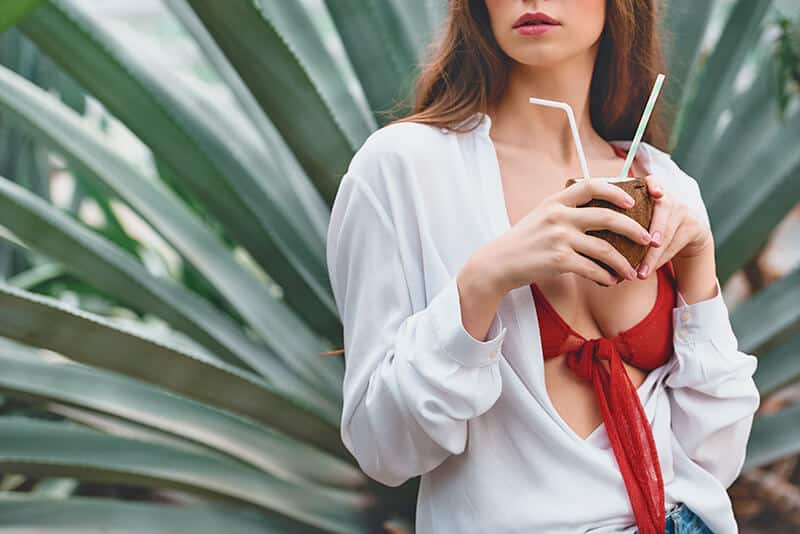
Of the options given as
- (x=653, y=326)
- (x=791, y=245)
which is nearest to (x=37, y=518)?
(x=653, y=326)

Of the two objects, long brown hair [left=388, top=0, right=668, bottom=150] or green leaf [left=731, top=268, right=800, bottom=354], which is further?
green leaf [left=731, top=268, right=800, bottom=354]

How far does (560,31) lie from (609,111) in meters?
0.17

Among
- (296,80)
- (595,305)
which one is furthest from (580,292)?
(296,80)

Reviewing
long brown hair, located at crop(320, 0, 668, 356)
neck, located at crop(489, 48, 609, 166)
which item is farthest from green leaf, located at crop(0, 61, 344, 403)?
neck, located at crop(489, 48, 609, 166)

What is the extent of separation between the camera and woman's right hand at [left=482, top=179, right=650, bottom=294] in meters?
0.69

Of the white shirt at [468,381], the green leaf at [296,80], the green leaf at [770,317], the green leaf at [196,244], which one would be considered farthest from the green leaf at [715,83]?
the white shirt at [468,381]

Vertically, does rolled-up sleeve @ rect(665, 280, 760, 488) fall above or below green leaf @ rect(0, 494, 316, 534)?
above

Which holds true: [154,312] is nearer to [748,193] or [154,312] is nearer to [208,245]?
[208,245]

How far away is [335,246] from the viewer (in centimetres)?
84

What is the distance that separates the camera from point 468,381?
714mm

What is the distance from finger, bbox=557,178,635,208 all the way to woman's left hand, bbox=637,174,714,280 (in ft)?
0.14

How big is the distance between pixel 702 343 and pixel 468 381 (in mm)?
214

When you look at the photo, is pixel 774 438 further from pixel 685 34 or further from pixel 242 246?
pixel 242 246

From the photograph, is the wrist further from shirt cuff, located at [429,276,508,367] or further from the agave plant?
the agave plant
